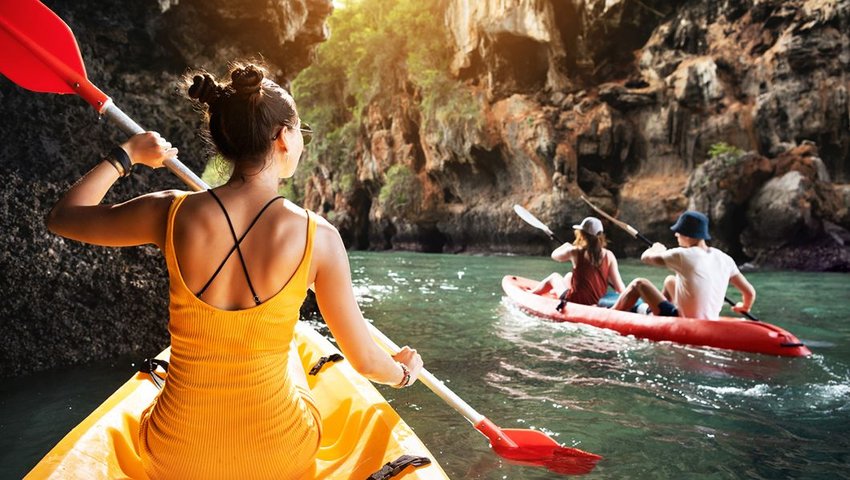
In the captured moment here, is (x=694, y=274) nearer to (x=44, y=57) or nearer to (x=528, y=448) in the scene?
(x=528, y=448)

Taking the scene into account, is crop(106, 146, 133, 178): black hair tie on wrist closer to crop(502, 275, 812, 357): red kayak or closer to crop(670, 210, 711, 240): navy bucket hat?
crop(670, 210, 711, 240): navy bucket hat

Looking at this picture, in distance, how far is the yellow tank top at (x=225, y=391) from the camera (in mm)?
1201

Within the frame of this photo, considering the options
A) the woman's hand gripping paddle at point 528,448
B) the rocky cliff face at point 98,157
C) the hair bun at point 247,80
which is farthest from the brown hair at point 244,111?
the rocky cliff face at point 98,157

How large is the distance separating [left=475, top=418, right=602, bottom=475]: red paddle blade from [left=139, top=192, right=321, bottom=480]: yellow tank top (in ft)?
4.40

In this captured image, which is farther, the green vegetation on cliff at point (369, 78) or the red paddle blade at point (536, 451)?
the green vegetation on cliff at point (369, 78)

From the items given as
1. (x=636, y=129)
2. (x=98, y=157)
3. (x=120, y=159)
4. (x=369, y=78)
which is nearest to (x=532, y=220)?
(x=98, y=157)

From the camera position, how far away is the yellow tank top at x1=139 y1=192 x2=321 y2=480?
3.94ft

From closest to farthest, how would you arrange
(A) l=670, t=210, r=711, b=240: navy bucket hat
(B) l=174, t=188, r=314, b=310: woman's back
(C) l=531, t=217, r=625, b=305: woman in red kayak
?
(B) l=174, t=188, r=314, b=310: woman's back
(A) l=670, t=210, r=711, b=240: navy bucket hat
(C) l=531, t=217, r=625, b=305: woman in red kayak

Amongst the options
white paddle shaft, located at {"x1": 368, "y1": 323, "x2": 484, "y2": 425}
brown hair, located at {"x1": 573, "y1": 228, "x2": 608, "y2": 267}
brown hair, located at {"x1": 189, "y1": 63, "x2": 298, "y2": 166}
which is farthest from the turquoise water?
brown hair, located at {"x1": 189, "y1": 63, "x2": 298, "y2": 166}

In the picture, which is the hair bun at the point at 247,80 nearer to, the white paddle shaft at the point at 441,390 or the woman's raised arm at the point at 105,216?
the woman's raised arm at the point at 105,216

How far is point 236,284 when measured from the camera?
3.95 ft

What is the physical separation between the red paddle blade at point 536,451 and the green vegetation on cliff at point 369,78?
67.7ft

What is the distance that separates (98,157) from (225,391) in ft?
12.3

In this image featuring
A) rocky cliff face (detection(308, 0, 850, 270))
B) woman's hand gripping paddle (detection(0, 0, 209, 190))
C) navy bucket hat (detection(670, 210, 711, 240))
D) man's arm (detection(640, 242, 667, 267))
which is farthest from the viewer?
rocky cliff face (detection(308, 0, 850, 270))
